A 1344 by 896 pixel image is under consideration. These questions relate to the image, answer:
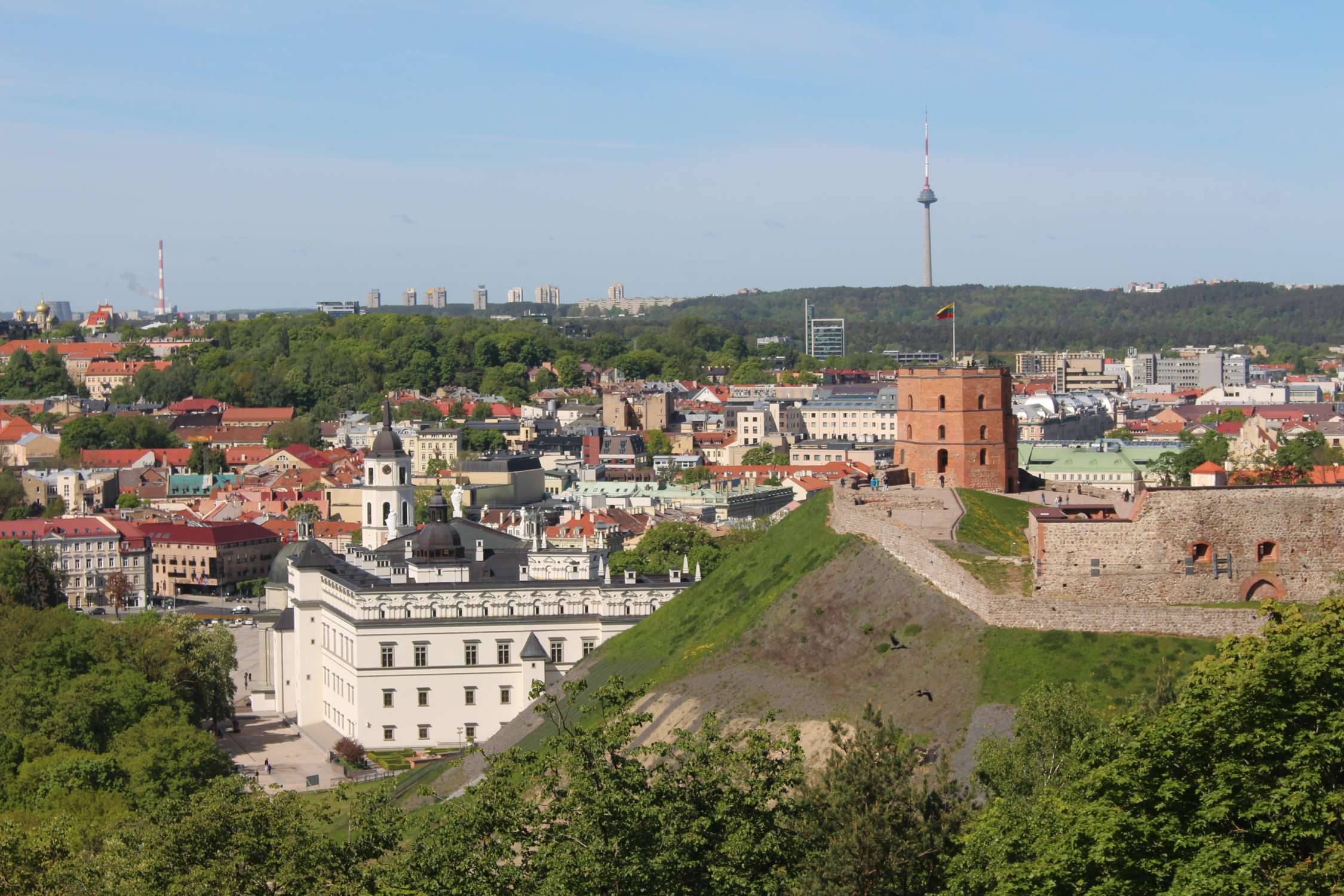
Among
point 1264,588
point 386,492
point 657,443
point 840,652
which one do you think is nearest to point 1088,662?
point 1264,588

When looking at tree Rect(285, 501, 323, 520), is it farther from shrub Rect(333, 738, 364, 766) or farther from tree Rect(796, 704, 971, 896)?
tree Rect(796, 704, 971, 896)

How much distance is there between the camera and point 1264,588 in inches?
1698

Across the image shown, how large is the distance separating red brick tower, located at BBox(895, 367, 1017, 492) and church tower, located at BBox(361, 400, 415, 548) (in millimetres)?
34814

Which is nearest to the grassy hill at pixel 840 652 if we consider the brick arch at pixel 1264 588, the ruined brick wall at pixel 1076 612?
the ruined brick wall at pixel 1076 612

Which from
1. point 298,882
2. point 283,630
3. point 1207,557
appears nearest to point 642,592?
point 283,630

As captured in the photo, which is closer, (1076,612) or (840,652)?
(1076,612)

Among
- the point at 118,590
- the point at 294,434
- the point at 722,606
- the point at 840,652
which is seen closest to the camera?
the point at 840,652

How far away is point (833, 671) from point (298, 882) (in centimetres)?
1649

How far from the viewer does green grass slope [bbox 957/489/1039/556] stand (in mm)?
48281

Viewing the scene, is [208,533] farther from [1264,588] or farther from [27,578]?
[1264,588]

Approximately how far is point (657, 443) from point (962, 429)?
383ft

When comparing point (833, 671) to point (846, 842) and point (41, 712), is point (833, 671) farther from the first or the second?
point (41, 712)

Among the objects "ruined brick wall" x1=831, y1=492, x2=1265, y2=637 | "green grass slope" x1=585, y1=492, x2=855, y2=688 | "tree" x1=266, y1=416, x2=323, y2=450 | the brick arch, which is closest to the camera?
"ruined brick wall" x1=831, y1=492, x2=1265, y2=637

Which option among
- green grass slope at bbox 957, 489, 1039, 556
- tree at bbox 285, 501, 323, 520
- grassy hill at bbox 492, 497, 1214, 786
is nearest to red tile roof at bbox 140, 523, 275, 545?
tree at bbox 285, 501, 323, 520
